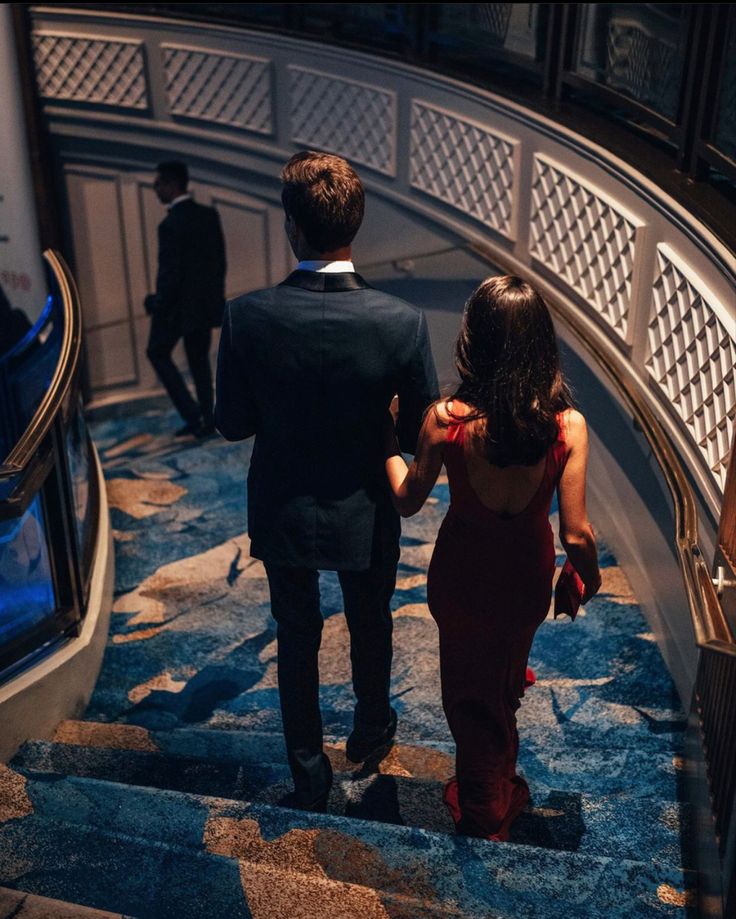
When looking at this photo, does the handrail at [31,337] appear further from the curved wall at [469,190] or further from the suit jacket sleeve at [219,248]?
the curved wall at [469,190]

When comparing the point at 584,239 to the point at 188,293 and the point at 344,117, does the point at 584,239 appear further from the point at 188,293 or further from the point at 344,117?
the point at 188,293

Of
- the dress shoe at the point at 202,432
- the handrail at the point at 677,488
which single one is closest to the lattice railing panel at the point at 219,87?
the dress shoe at the point at 202,432

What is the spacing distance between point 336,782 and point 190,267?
3.32m

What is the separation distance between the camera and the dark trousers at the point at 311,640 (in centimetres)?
245

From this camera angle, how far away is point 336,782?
2680 mm

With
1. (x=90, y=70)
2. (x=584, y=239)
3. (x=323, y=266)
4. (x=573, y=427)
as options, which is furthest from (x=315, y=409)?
(x=90, y=70)

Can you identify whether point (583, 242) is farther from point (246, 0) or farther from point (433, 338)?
point (246, 0)

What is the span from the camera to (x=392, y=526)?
7.95 feet

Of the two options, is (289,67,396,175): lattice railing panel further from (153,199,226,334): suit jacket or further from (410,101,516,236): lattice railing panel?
(153,199,226,334): suit jacket

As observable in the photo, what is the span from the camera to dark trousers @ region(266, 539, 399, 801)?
2.45 metres

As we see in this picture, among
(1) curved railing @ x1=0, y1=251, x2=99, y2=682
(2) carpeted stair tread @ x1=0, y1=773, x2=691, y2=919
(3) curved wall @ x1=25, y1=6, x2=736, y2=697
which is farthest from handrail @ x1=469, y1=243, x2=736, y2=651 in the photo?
(1) curved railing @ x1=0, y1=251, x2=99, y2=682

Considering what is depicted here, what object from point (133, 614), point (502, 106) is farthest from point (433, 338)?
point (133, 614)

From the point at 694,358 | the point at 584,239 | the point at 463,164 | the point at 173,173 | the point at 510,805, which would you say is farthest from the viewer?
the point at 173,173

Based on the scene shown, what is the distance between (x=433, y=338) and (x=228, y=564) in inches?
68.5
